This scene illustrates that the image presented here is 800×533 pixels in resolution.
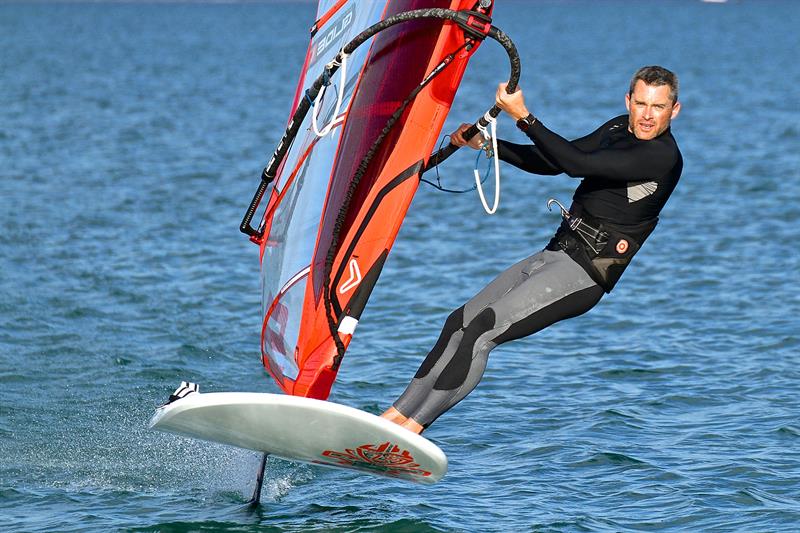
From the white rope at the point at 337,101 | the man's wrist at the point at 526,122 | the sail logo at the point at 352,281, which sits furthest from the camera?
the white rope at the point at 337,101

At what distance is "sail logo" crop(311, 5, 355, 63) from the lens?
328 inches

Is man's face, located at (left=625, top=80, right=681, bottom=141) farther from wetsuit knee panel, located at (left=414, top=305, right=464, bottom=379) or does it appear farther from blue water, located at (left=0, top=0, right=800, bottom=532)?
blue water, located at (left=0, top=0, right=800, bottom=532)

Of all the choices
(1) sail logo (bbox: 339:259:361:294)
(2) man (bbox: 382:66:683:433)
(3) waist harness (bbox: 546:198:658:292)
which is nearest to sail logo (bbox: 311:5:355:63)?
(2) man (bbox: 382:66:683:433)

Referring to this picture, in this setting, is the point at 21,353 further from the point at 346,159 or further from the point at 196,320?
the point at 346,159

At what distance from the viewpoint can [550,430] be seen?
9680mm

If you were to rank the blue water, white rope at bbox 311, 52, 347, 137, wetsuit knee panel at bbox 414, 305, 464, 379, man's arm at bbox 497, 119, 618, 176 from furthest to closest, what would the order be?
the blue water → white rope at bbox 311, 52, 347, 137 → man's arm at bbox 497, 119, 618, 176 → wetsuit knee panel at bbox 414, 305, 464, 379

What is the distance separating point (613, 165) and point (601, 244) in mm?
486

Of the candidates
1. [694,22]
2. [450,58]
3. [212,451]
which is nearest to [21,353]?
[212,451]

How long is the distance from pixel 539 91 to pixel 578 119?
394 inches

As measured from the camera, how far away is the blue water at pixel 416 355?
26.5ft

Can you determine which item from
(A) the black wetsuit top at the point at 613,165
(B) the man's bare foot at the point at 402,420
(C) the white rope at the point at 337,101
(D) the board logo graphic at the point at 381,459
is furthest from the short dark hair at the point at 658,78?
(D) the board logo graphic at the point at 381,459

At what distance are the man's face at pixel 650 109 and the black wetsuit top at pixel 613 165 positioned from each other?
5 cm

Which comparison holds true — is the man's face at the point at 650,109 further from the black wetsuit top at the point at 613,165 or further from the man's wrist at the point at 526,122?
the man's wrist at the point at 526,122

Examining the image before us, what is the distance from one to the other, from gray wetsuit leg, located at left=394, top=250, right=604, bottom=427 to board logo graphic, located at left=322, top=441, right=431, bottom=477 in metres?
0.24
